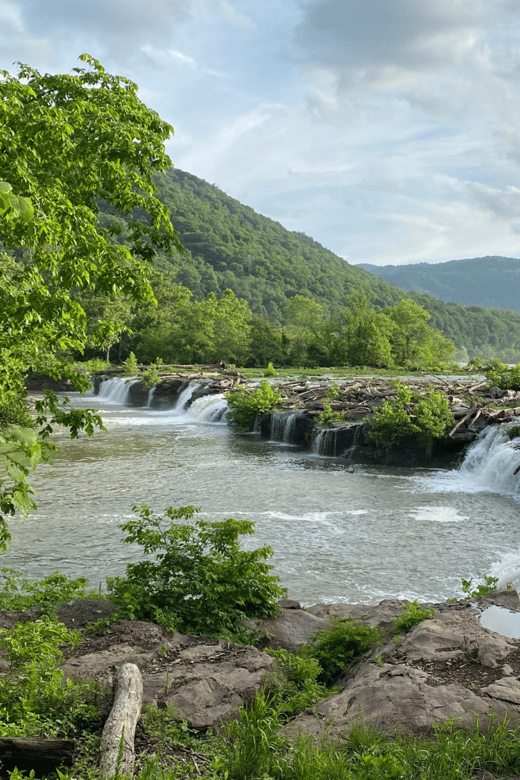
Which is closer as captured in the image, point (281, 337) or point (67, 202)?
point (67, 202)

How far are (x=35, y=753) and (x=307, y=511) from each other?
9.12m

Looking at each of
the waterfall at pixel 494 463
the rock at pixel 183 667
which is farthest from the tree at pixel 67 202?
the waterfall at pixel 494 463

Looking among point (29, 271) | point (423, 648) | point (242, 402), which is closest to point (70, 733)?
point (423, 648)

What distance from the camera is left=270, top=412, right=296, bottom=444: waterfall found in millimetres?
20812

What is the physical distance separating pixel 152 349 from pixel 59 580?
47.6 m

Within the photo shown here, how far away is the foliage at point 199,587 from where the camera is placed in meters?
6.10

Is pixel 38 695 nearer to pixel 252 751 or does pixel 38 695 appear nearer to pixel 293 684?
pixel 252 751

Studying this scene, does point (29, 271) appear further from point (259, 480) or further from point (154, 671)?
point (259, 480)

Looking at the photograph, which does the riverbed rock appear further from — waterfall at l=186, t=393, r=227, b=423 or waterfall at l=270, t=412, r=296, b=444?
waterfall at l=186, t=393, r=227, b=423

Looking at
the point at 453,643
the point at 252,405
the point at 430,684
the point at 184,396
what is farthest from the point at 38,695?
the point at 184,396

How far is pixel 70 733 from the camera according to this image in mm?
3832

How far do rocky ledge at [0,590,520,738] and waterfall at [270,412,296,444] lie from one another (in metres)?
14.3

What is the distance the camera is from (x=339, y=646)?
18.9 feet

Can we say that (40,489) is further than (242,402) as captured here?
No
